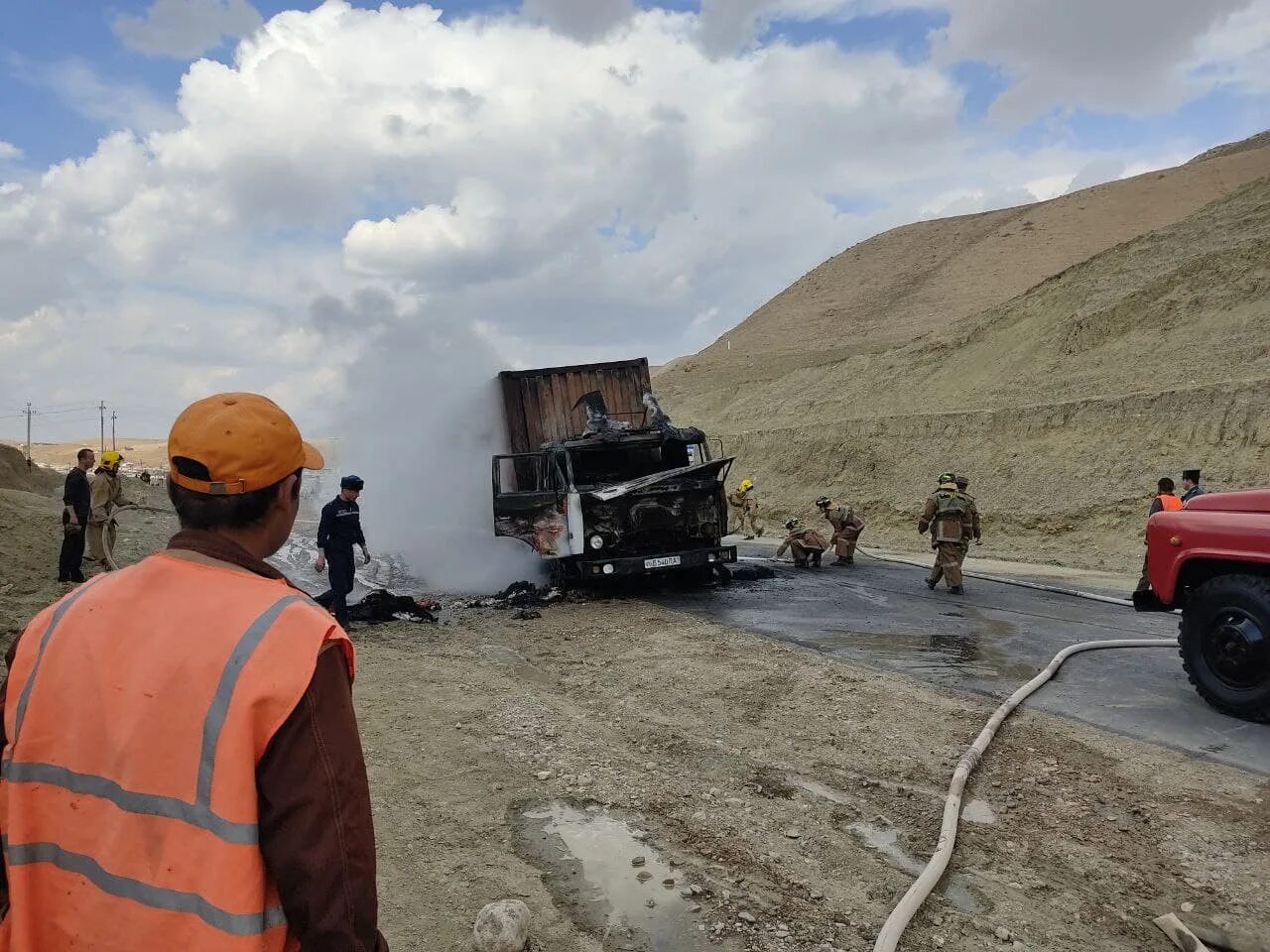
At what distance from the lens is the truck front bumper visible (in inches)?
406

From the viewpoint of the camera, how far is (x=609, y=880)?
11.9 ft

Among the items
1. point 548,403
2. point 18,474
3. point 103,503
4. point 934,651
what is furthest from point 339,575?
point 18,474

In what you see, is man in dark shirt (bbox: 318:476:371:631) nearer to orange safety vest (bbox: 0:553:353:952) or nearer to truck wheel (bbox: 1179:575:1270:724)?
truck wheel (bbox: 1179:575:1270:724)

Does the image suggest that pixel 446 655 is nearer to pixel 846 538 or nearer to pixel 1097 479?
pixel 846 538

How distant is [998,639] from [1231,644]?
2747 mm

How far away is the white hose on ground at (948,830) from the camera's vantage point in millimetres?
3107

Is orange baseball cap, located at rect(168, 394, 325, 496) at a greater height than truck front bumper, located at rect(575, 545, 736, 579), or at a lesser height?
greater

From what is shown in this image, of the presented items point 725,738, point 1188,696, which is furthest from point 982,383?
point 725,738

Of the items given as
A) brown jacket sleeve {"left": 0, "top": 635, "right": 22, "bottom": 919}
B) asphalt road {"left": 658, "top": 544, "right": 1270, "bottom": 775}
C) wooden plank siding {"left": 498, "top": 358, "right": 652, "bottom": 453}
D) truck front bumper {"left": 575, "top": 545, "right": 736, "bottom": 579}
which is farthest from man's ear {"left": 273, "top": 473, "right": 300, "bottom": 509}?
wooden plank siding {"left": 498, "top": 358, "right": 652, "bottom": 453}

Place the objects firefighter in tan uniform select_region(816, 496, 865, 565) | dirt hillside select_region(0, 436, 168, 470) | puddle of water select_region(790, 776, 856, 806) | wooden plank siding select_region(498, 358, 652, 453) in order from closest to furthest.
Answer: puddle of water select_region(790, 776, 856, 806) → wooden plank siding select_region(498, 358, 652, 453) → firefighter in tan uniform select_region(816, 496, 865, 565) → dirt hillside select_region(0, 436, 168, 470)

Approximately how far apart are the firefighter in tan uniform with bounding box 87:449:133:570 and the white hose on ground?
416 inches

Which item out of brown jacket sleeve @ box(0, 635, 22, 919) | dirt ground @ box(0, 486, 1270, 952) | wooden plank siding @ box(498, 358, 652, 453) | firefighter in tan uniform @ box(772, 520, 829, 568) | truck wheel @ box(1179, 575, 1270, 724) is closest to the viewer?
brown jacket sleeve @ box(0, 635, 22, 919)

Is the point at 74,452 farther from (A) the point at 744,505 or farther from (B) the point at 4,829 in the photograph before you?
(B) the point at 4,829

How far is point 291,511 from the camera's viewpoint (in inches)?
68.8
